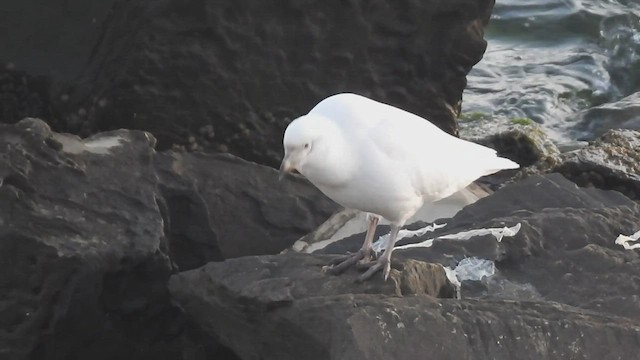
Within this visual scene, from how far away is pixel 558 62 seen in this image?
40.4 feet

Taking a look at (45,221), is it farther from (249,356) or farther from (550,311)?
(550,311)

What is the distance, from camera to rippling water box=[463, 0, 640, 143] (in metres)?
11.1

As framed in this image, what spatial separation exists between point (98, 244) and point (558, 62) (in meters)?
8.26

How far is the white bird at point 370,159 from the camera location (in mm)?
4309

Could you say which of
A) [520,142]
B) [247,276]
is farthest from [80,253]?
[520,142]

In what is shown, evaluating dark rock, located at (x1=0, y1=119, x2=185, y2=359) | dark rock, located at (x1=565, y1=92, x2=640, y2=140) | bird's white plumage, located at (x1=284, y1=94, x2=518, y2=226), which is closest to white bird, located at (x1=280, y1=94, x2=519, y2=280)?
bird's white plumage, located at (x1=284, y1=94, x2=518, y2=226)

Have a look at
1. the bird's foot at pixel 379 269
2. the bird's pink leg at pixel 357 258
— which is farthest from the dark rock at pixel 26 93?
the bird's foot at pixel 379 269

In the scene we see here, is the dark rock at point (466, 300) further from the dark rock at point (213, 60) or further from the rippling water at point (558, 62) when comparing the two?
the rippling water at point (558, 62)

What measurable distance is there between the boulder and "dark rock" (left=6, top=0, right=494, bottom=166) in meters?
0.72

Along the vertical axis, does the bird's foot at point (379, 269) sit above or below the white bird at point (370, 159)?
below

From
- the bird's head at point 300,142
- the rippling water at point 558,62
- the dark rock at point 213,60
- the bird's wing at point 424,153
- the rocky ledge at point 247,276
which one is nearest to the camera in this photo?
the rocky ledge at point 247,276

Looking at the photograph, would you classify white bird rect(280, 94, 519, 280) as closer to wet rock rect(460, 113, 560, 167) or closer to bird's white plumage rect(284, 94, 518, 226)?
bird's white plumage rect(284, 94, 518, 226)

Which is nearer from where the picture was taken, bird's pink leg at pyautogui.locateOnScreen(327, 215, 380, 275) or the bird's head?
the bird's head

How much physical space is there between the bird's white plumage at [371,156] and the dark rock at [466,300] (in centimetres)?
33
